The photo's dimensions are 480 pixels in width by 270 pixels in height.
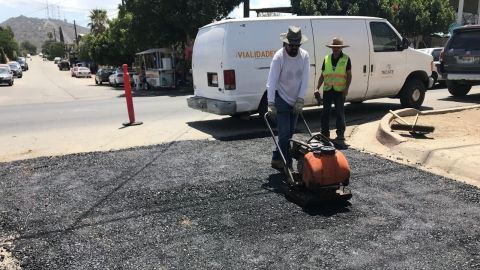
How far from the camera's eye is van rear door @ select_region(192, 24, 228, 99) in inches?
354

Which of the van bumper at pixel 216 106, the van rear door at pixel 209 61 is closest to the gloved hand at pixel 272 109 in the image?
the van bumper at pixel 216 106

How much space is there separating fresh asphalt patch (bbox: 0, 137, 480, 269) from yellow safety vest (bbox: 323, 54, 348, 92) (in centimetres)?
167

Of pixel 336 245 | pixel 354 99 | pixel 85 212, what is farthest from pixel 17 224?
pixel 354 99

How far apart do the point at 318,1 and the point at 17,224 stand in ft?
101

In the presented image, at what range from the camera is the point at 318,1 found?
32.4 meters

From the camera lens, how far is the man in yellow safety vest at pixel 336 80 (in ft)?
24.9

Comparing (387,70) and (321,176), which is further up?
(387,70)

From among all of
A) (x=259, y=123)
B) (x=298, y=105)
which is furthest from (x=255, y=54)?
(x=298, y=105)

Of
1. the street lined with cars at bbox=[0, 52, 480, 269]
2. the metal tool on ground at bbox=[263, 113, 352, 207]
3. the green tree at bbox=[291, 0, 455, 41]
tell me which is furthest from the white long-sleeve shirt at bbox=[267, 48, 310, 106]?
the green tree at bbox=[291, 0, 455, 41]

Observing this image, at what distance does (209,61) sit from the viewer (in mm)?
9320

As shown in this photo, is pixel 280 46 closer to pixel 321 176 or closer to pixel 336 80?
pixel 336 80

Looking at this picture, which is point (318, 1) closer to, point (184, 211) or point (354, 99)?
point (354, 99)

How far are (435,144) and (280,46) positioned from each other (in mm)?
3636

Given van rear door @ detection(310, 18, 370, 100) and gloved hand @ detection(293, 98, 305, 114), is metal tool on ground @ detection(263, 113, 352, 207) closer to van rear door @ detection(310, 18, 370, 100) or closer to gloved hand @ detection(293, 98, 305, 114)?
gloved hand @ detection(293, 98, 305, 114)
